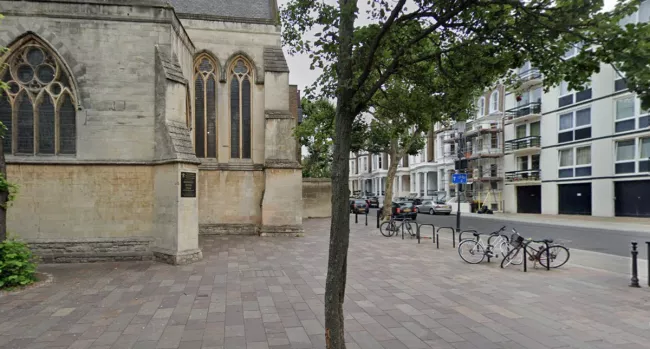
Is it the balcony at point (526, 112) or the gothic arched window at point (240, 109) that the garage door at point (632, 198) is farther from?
the gothic arched window at point (240, 109)

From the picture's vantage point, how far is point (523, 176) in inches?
1374

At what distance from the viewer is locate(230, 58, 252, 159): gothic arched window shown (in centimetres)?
1677

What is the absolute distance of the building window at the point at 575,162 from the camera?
26.8 meters

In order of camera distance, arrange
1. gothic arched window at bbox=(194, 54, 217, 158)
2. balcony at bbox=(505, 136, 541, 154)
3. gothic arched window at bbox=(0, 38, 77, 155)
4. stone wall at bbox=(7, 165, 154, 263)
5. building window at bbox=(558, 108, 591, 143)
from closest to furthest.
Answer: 1. stone wall at bbox=(7, 165, 154, 263)
2. gothic arched window at bbox=(0, 38, 77, 155)
3. gothic arched window at bbox=(194, 54, 217, 158)
4. building window at bbox=(558, 108, 591, 143)
5. balcony at bbox=(505, 136, 541, 154)

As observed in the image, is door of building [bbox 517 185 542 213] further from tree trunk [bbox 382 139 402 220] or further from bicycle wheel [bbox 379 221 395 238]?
bicycle wheel [bbox 379 221 395 238]

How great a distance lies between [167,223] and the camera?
10359mm

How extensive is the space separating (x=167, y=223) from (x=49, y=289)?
3.20 meters

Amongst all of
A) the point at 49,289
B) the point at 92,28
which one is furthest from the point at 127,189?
the point at 92,28

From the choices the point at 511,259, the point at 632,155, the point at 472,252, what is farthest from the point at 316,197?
the point at 632,155

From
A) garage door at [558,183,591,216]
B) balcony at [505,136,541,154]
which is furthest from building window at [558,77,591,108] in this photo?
garage door at [558,183,591,216]

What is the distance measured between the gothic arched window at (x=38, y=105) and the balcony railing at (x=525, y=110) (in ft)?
112

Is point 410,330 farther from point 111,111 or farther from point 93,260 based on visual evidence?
point 111,111

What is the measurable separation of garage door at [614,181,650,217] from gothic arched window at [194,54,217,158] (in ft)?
83.6

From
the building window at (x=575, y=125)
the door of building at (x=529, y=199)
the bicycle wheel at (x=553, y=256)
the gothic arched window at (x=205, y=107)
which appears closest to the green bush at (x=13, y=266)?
the gothic arched window at (x=205, y=107)
